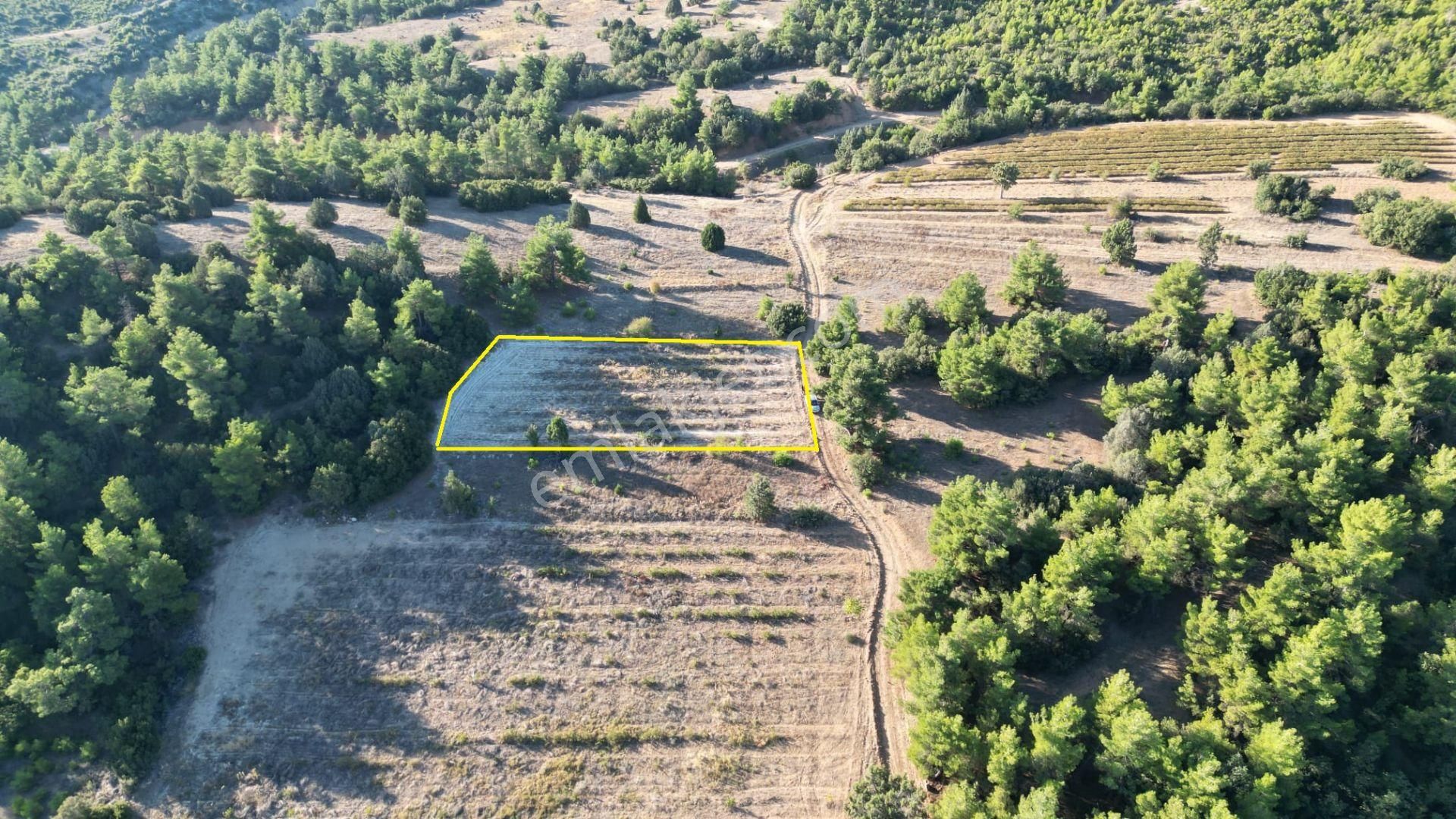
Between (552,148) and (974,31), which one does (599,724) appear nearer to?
(552,148)

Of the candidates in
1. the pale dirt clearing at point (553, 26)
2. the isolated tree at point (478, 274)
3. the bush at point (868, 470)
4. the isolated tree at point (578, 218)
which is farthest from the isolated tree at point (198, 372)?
the pale dirt clearing at point (553, 26)

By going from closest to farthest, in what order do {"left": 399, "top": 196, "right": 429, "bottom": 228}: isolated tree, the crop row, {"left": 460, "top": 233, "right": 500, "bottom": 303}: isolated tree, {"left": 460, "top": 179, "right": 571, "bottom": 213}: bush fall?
{"left": 460, "top": 233, "right": 500, "bottom": 303}: isolated tree
{"left": 399, "top": 196, "right": 429, "bottom": 228}: isolated tree
the crop row
{"left": 460, "top": 179, "right": 571, "bottom": 213}: bush

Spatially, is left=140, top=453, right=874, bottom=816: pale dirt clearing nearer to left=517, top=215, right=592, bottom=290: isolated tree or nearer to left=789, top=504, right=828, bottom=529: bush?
left=789, top=504, right=828, bottom=529: bush

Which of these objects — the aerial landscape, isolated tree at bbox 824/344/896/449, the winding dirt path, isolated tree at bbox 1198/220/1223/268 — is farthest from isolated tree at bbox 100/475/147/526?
isolated tree at bbox 1198/220/1223/268

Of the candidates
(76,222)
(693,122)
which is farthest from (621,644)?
(693,122)

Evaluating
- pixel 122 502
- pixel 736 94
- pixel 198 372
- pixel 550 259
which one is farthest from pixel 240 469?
pixel 736 94

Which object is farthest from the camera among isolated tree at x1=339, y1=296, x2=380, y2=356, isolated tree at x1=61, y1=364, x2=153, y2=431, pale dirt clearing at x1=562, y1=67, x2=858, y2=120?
pale dirt clearing at x1=562, y1=67, x2=858, y2=120

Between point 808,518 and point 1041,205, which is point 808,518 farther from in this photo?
point 1041,205

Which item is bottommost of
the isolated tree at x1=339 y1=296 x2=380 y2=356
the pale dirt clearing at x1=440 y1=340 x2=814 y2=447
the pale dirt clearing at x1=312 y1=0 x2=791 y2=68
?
the pale dirt clearing at x1=440 y1=340 x2=814 y2=447
